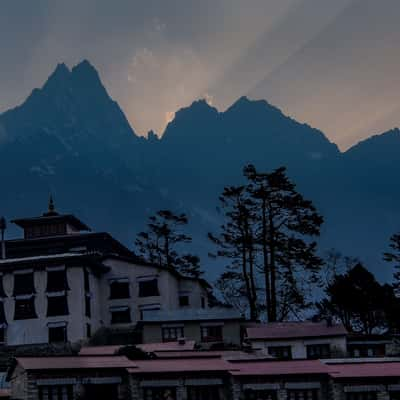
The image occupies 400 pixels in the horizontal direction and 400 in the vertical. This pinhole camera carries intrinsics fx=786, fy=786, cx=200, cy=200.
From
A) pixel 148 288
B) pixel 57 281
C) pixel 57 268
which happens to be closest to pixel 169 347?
pixel 57 281

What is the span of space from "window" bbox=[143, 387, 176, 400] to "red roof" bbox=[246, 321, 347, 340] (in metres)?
13.7

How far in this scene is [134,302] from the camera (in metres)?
74.4

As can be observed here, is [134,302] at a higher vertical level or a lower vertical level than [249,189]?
lower

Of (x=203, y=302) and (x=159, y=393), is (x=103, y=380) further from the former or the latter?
(x=203, y=302)

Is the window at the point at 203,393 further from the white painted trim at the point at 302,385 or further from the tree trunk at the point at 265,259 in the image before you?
the tree trunk at the point at 265,259

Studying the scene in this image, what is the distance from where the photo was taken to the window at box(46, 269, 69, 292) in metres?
69.4

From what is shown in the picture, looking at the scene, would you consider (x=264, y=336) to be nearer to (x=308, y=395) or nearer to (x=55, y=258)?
(x=308, y=395)

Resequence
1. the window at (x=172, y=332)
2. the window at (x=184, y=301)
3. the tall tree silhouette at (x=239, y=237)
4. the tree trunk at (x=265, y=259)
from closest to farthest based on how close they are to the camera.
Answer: the window at (x=172, y=332) < the tree trunk at (x=265, y=259) < the tall tree silhouette at (x=239, y=237) < the window at (x=184, y=301)

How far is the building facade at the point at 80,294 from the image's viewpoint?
68625 mm

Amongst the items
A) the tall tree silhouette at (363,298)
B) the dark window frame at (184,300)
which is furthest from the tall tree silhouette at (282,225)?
the dark window frame at (184,300)

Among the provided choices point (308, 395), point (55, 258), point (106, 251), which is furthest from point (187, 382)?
point (106, 251)

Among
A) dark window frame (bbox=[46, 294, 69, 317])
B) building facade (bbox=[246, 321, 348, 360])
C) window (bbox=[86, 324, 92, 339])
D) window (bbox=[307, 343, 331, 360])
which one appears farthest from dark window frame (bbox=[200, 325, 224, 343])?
dark window frame (bbox=[46, 294, 69, 317])

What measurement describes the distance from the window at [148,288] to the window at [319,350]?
1933 centimetres

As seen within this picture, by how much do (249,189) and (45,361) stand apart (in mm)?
35599
